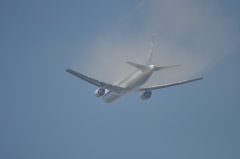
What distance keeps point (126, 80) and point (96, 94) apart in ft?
17.4

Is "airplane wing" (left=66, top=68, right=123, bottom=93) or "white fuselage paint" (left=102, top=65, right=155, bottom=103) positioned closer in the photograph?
"airplane wing" (left=66, top=68, right=123, bottom=93)

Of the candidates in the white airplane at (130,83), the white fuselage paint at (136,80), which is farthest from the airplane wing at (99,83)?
the white fuselage paint at (136,80)

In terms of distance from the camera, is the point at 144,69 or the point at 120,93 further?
the point at 120,93

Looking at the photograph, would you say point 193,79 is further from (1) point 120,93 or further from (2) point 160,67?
(1) point 120,93

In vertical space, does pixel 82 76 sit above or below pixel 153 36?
below

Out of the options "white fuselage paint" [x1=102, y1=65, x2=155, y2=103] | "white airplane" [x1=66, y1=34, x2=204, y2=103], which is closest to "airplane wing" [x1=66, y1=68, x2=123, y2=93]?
"white airplane" [x1=66, y1=34, x2=204, y2=103]

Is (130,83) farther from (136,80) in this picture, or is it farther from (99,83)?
(99,83)

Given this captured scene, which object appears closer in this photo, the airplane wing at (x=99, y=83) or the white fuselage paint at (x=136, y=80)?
the airplane wing at (x=99, y=83)

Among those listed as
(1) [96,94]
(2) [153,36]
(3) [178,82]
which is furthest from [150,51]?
(1) [96,94]

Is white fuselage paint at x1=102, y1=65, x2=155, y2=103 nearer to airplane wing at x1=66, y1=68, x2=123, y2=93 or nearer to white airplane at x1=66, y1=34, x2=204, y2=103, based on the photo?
white airplane at x1=66, y1=34, x2=204, y2=103

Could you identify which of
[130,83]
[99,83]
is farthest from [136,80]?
[99,83]

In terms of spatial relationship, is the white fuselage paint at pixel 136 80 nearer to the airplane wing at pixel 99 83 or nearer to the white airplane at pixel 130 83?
the white airplane at pixel 130 83

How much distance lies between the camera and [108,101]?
5369 centimetres

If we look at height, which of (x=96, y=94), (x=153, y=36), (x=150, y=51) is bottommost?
(x=96, y=94)
